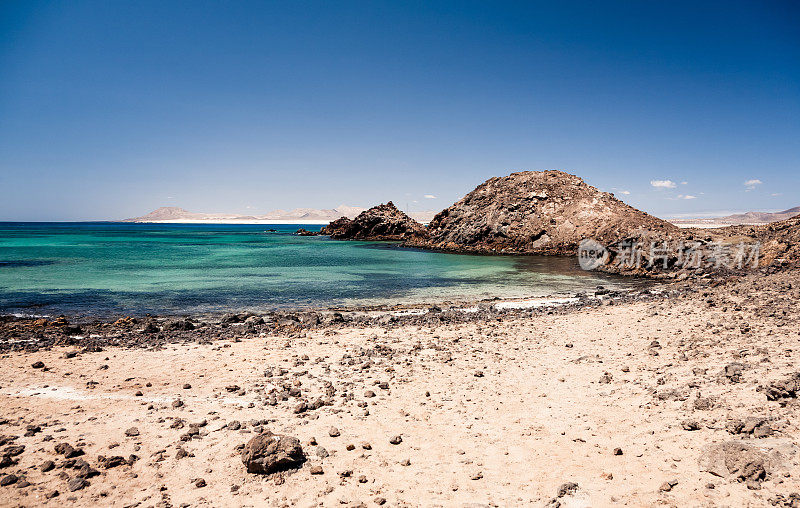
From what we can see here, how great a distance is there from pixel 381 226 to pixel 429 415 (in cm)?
7598

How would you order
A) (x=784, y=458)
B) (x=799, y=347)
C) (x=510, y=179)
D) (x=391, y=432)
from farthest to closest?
(x=510, y=179) → (x=799, y=347) → (x=391, y=432) → (x=784, y=458)

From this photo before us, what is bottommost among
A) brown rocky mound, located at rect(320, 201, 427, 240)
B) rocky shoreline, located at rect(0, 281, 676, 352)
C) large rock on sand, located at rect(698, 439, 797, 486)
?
rocky shoreline, located at rect(0, 281, 676, 352)

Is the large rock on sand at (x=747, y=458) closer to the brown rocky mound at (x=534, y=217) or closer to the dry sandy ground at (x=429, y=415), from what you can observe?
the dry sandy ground at (x=429, y=415)

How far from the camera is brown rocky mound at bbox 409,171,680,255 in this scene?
4556 centimetres

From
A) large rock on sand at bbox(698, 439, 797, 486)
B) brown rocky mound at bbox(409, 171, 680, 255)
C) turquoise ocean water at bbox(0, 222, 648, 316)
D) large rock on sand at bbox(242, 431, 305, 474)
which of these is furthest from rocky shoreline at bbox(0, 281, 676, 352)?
brown rocky mound at bbox(409, 171, 680, 255)

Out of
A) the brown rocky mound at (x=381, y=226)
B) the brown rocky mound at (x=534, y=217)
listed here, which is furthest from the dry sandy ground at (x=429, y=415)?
the brown rocky mound at (x=381, y=226)

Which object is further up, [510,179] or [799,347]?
[510,179]

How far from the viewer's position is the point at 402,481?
15.4 ft

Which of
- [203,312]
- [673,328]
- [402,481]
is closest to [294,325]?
[203,312]

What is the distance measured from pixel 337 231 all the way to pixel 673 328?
87.2m

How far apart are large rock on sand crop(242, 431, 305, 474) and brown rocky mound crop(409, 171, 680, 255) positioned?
42246 millimetres

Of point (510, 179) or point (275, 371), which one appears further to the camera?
point (510, 179)

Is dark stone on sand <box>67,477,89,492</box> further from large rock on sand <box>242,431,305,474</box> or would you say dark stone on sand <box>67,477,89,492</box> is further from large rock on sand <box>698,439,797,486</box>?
large rock on sand <box>698,439,797,486</box>

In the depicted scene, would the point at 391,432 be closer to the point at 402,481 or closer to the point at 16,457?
the point at 402,481
